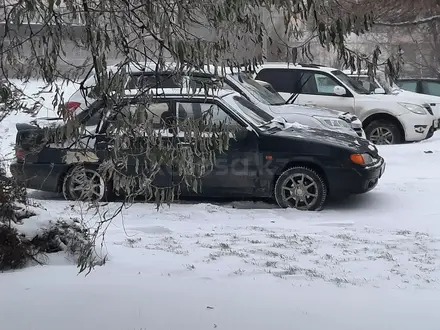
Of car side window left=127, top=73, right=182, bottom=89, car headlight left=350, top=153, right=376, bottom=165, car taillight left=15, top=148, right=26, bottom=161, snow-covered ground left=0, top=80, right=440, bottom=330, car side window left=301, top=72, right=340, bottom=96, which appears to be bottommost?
snow-covered ground left=0, top=80, right=440, bottom=330

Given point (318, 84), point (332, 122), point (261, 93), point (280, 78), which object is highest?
point (280, 78)

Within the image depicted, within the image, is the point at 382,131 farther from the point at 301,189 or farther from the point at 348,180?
the point at 301,189

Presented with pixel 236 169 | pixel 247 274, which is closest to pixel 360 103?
pixel 236 169

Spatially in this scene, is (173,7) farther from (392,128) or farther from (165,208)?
(392,128)

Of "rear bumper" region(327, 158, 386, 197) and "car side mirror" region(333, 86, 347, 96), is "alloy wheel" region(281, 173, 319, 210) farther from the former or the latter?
"car side mirror" region(333, 86, 347, 96)

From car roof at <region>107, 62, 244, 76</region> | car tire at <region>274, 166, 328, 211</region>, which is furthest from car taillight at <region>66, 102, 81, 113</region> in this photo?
car tire at <region>274, 166, 328, 211</region>

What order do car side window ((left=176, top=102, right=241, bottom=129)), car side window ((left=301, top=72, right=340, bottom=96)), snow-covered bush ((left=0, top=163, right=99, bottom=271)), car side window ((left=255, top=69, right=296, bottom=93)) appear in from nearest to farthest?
1. car side window ((left=176, top=102, right=241, bottom=129))
2. snow-covered bush ((left=0, top=163, right=99, bottom=271))
3. car side window ((left=255, top=69, right=296, bottom=93))
4. car side window ((left=301, top=72, right=340, bottom=96))

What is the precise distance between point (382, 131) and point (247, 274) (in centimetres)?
937

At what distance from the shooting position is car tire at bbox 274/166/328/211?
8.54 metres

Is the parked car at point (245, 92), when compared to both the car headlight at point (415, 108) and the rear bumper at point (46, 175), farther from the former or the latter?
the car headlight at point (415, 108)

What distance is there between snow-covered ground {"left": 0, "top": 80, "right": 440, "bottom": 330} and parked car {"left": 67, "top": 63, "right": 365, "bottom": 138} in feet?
4.91

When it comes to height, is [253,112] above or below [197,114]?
above

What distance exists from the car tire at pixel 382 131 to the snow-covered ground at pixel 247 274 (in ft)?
18.6

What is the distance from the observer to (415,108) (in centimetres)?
1455
